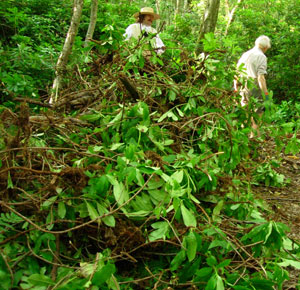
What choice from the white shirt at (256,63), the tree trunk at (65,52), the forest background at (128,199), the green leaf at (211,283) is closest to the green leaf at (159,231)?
the forest background at (128,199)

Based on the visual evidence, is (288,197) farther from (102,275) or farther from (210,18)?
(210,18)

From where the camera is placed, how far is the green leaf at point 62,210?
5.65 feet

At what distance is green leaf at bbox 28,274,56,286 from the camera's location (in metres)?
1.37

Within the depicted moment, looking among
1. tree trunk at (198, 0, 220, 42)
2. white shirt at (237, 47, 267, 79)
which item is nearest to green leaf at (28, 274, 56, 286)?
white shirt at (237, 47, 267, 79)

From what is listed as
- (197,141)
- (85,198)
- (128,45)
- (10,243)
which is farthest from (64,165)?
(128,45)

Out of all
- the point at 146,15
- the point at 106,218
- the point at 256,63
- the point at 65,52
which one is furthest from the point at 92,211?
the point at 256,63

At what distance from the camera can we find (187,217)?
68.9 inches

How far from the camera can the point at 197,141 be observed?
2834mm

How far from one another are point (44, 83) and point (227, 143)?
102 inches

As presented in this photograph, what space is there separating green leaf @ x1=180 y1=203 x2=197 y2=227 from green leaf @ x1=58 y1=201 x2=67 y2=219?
24.2 inches

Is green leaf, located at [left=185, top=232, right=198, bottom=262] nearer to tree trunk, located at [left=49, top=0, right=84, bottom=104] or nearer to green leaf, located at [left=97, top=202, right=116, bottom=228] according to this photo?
green leaf, located at [left=97, top=202, right=116, bottom=228]

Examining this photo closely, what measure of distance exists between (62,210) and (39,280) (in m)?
0.42

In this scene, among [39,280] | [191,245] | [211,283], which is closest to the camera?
[39,280]

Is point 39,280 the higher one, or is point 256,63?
point 256,63
